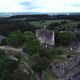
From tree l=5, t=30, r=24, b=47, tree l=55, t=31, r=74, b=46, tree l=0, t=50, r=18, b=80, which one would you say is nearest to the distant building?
tree l=55, t=31, r=74, b=46

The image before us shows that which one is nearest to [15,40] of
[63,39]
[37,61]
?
[63,39]

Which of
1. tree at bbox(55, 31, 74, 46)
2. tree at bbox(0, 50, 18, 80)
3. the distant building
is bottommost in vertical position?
tree at bbox(55, 31, 74, 46)

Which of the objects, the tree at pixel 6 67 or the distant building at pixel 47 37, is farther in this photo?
the distant building at pixel 47 37

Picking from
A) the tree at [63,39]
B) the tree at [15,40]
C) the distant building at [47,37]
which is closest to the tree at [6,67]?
the tree at [15,40]

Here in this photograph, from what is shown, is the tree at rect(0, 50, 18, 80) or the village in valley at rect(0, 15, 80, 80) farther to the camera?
the village in valley at rect(0, 15, 80, 80)

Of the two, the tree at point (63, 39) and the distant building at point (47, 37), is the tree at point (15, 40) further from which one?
the tree at point (63, 39)

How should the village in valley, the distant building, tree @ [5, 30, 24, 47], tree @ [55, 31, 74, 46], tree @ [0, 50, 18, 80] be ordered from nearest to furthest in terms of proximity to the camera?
tree @ [0, 50, 18, 80]
the village in valley
tree @ [5, 30, 24, 47]
the distant building
tree @ [55, 31, 74, 46]

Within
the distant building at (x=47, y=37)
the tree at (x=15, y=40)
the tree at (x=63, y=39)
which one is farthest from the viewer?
the tree at (x=63, y=39)

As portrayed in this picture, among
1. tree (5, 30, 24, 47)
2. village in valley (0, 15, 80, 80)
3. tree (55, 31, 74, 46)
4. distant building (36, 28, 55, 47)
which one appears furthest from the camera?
tree (55, 31, 74, 46)

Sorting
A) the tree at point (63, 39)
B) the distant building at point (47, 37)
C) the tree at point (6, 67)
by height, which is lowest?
the tree at point (63, 39)

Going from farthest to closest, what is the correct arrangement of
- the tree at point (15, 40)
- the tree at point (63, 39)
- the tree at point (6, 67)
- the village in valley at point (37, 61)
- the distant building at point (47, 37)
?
the tree at point (63, 39)
the distant building at point (47, 37)
the tree at point (15, 40)
the village in valley at point (37, 61)
the tree at point (6, 67)

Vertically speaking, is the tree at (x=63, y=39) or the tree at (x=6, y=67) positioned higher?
the tree at (x=6, y=67)

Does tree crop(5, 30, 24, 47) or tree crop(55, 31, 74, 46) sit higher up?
tree crop(5, 30, 24, 47)

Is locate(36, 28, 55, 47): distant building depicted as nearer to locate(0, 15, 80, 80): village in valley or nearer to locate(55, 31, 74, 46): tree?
locate(0, 15, 80, 80): village in valley
